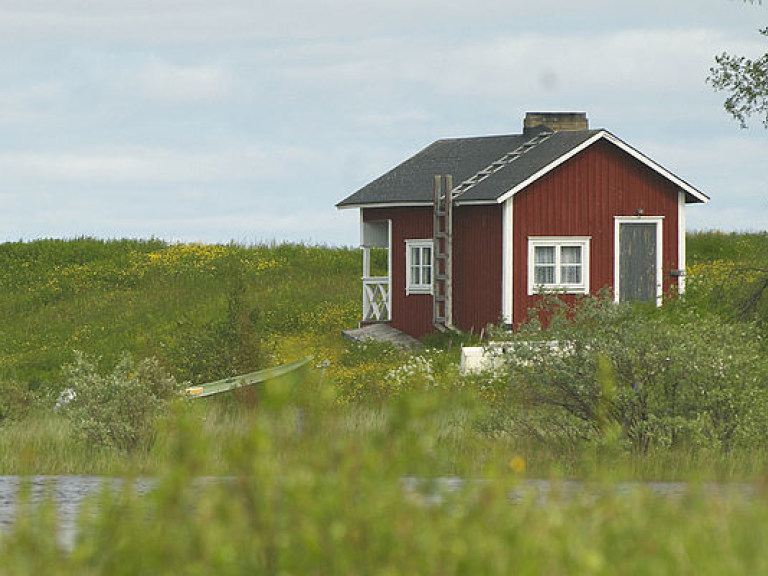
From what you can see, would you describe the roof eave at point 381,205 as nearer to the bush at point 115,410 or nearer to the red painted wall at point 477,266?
the red painted wall at point 477,266

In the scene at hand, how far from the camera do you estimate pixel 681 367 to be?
13039 mm

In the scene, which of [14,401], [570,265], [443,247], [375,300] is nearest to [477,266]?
[443,247]

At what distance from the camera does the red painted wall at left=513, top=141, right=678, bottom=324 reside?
94.6ft

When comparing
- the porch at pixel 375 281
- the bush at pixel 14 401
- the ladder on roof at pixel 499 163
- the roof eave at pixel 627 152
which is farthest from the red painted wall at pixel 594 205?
the bush at pixel 14 401

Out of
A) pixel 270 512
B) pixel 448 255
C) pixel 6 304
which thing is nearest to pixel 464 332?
pixel 448 255

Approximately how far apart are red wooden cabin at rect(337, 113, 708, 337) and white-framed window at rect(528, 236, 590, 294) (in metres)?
0.02

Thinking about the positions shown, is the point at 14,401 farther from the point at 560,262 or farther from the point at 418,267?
the point at 560,262

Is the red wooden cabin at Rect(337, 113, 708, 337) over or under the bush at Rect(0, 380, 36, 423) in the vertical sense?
over

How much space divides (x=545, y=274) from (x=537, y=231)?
1.04 metres

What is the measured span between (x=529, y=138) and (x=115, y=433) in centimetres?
2012

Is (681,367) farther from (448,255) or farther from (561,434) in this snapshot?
(448,255)

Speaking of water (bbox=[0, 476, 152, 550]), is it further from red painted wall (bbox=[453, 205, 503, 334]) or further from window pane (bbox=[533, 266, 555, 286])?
window pane (bbox=[533, 266, 555, 286])

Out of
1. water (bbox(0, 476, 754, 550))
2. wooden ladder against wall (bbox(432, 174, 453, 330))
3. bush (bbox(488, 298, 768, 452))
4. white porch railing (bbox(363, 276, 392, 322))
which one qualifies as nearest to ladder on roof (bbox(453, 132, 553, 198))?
wooden ladder against wall (bbox(432, 174, 453, 330))

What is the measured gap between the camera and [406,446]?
507 cm
